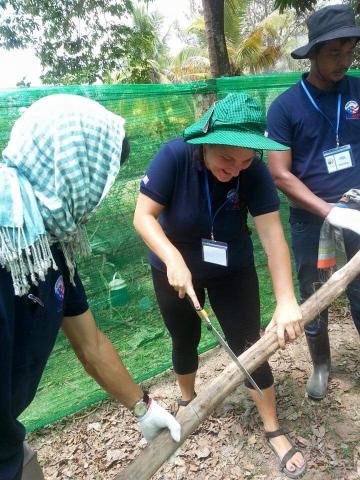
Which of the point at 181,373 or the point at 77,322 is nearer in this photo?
the point at 77,322

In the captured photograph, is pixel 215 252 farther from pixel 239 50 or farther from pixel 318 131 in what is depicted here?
pixel 239 50

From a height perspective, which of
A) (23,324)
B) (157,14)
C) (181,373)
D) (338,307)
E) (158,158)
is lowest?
(338,307)

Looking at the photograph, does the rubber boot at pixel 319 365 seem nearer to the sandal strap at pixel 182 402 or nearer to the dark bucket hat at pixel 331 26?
the sandal strap at pixel 182 402

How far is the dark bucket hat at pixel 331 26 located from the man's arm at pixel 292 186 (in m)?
0.50

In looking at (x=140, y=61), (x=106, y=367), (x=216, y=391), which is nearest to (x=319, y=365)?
(x=216, y=391)

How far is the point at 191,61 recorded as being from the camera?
47.8 ft

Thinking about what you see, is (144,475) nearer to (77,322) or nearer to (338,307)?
(77,322)

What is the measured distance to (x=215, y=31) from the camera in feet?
12.3

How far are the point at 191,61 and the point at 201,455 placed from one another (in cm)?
1452

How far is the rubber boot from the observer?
2.39 m

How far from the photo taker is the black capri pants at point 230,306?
6.22 feet

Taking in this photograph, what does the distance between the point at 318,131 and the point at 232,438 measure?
1.66m

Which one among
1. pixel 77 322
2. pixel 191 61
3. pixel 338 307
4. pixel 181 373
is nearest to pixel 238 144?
pixel 77 322

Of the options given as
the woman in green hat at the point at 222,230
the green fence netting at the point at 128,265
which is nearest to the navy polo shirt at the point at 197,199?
the woman in green hat at the point at 222,230
